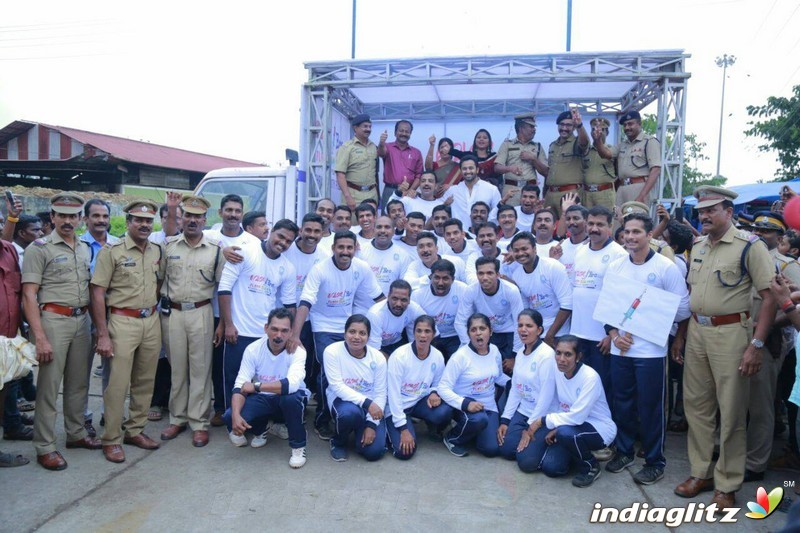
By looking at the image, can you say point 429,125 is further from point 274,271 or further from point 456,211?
point 274,271

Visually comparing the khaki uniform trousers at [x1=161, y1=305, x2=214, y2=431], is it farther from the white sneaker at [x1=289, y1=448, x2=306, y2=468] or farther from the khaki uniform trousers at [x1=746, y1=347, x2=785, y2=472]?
the khaki uniform trousers at [x1=746, y1=347, x2=785, y2=472]

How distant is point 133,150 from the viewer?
1880 cm

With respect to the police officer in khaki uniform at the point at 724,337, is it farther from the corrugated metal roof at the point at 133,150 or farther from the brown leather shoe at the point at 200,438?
the corrugated metal roof at the point at 133,150

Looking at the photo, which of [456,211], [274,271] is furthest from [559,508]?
[456,211]

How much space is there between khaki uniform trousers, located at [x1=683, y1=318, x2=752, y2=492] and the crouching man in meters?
2.92

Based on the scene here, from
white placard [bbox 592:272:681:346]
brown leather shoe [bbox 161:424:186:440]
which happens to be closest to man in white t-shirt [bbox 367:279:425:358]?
white placard [bbox 592:272:681:346]

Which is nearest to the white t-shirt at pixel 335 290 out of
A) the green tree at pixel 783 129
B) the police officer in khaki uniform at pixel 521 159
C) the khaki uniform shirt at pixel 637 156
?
the police officer in khaki uniform at pixel 521 159

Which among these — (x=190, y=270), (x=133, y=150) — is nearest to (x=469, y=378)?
(x=190, y=270)

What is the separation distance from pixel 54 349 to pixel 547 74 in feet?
20.1

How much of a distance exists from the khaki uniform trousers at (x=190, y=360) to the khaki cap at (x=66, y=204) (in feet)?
3.66

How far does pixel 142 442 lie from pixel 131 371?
1.92ft

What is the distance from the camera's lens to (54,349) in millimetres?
4398

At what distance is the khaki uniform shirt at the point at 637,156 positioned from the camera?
7.02 metres

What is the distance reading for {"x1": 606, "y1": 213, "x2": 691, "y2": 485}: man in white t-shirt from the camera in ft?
14.1
